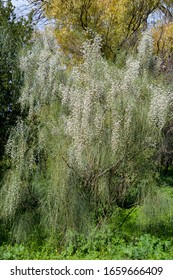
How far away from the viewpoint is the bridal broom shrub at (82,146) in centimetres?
596

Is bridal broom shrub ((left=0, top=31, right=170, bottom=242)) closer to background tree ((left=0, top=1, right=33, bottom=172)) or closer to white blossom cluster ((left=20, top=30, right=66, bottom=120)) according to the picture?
white blossom cluster ((left=20, top=30, right=66, bottom=120))

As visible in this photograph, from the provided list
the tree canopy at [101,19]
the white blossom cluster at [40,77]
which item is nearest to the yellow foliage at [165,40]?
the tree canopy at [101,19]

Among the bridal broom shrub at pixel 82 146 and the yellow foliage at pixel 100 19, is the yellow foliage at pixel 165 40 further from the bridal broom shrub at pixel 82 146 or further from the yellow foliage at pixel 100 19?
the bridal broom shrub at pixel 82 146

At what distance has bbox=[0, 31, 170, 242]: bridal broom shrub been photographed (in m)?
5.96

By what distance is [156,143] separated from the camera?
6.32 metres

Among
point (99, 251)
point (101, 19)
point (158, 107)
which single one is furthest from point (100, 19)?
point (99, 251)

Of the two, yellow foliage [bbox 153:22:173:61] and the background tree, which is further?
yellow foliage [bbox 153:22:173:61]

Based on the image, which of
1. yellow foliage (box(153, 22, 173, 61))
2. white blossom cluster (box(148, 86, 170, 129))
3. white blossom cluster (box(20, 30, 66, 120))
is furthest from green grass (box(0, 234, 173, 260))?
yellow foliage (box(153, 22, 173, 61))

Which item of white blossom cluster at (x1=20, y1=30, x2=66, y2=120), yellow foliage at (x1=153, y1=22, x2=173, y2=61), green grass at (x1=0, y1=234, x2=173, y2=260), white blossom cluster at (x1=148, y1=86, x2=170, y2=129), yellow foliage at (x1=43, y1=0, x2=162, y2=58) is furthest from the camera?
yellow foliage at (x1=153, y1=22, x2=173, y2=61)

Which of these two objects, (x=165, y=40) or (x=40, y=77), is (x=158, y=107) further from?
(x=165, y=40)

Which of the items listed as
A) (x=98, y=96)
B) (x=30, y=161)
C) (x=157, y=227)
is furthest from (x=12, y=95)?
(x=157, y=227)

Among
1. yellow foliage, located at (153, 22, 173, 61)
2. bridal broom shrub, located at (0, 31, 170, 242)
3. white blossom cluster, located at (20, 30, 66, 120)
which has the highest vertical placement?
yellow foliage, located at (153, 22, 173, 61)

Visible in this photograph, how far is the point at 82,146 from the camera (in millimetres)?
5902

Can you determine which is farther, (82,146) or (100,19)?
(100,19)
